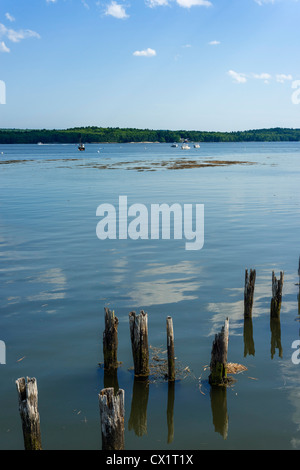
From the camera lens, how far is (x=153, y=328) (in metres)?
13.8

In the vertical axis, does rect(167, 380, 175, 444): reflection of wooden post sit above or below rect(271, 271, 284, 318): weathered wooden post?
below

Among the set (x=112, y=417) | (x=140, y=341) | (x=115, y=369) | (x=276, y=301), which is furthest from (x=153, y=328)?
(x=112, y=417)

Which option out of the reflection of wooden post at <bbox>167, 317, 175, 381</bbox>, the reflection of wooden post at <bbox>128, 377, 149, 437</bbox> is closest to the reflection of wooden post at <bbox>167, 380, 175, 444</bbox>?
the reflection of wooden post at <bbox>167, 317, 175, 381</bbox>

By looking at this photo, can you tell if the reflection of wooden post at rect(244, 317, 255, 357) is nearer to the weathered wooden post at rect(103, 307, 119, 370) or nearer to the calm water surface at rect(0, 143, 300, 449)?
the calm water surface at rect(0, 143, 300, 449)

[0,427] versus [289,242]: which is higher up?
[289,242]

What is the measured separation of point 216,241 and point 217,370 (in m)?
14.2

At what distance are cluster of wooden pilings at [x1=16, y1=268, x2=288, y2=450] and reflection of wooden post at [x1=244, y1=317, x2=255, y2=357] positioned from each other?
145 millimetres

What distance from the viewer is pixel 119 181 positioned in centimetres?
6097

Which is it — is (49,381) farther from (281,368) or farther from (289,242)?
(289,242)

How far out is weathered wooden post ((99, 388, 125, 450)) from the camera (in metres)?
7.77

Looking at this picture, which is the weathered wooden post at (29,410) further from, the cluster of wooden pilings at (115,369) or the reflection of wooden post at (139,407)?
the reflection of wooden post at (139,407)

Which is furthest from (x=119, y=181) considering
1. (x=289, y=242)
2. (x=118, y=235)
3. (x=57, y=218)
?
(x=289, y=242)

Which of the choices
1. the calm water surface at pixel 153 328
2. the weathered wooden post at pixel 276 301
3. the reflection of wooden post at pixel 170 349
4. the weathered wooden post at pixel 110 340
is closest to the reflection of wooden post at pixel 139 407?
the calm water surface at pixel 153 328

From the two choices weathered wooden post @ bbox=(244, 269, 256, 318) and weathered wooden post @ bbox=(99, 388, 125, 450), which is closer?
weathered wooden post @ bbox=(99, 388, 125, 450)
